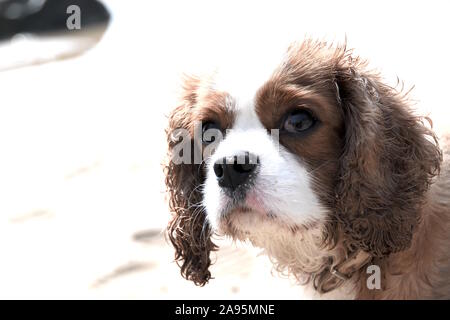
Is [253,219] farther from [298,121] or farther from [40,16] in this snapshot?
[40,16]

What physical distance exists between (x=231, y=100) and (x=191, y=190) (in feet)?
2.33

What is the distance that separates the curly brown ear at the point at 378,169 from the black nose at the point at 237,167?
18.0 inches

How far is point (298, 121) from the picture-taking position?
3791 mm

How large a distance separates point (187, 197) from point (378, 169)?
1.04 m

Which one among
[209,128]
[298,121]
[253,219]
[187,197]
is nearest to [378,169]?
[298,121]

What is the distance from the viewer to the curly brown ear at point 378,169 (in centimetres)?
384

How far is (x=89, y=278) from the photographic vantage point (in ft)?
18.6

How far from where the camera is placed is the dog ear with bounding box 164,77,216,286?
14.4 ft

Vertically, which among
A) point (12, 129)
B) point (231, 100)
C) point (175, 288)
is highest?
point (231, 100)

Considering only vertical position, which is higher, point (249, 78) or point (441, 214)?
point (249, 78)

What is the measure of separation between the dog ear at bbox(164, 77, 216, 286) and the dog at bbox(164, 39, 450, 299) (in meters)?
0.13

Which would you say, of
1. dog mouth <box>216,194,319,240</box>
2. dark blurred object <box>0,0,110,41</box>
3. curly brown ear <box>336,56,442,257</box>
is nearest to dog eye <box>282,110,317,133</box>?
curly brown ear <box>336,56,442,257</box>
